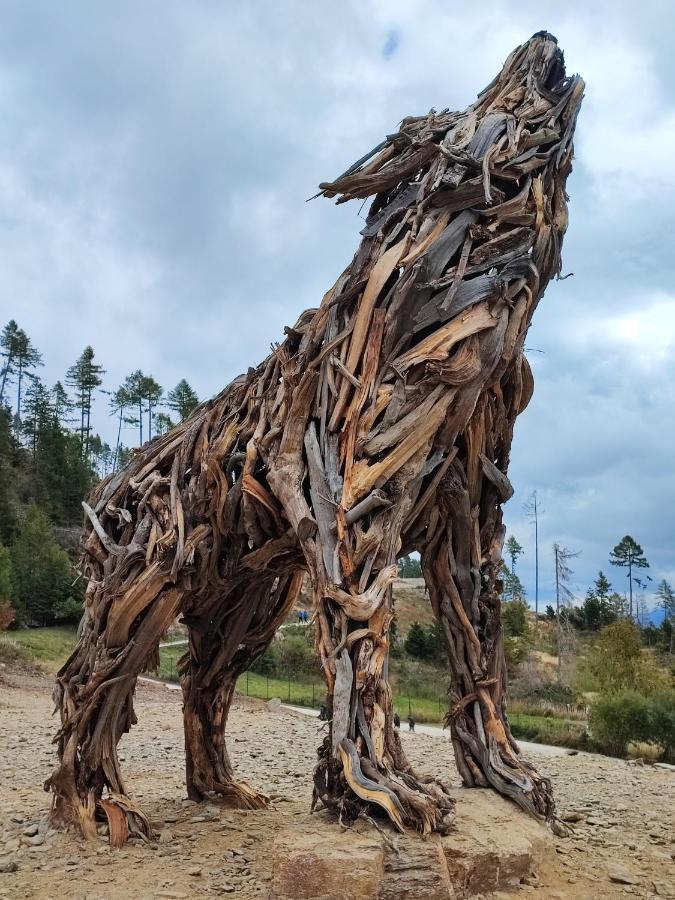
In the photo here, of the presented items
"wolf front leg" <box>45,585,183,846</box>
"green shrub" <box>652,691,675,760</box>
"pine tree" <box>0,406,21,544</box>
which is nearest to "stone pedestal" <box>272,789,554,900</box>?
"wolf front leg" <box>45,585,183,846</box>

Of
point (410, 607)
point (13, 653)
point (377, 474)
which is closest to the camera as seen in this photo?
point (377, 474)

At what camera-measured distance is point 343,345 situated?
585 cm

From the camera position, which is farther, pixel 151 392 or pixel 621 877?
pixel 151 392

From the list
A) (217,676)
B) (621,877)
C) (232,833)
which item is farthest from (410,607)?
(621,877)

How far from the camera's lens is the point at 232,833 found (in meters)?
6.76

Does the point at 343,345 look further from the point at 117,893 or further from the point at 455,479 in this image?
the point at 117,893

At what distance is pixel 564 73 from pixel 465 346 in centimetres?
292

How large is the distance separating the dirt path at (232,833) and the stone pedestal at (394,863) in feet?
0.82

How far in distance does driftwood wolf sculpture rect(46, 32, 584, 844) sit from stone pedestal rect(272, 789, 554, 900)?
24cm

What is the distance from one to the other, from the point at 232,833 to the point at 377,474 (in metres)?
3.67

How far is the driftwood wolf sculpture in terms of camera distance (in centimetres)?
525

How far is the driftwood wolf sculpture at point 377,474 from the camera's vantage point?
5.25 meters

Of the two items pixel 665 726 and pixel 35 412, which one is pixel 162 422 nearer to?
pixel 35 412

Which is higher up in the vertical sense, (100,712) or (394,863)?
(100,712)
